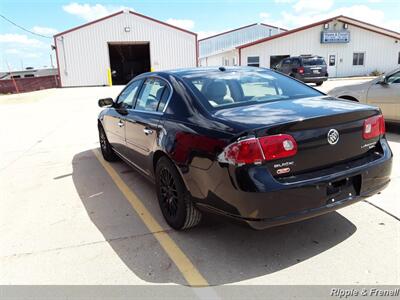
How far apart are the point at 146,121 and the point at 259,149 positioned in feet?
5.91

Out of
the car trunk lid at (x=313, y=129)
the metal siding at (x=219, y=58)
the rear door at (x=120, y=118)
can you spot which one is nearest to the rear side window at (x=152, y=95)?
the rear door at (x=120, y=118)

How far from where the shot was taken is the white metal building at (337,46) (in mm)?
33750

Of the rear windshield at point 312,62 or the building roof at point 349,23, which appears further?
the building roof at point 349,23

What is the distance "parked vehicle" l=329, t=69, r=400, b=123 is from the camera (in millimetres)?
7242

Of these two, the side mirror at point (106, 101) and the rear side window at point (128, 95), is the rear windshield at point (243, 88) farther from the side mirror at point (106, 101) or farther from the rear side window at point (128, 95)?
the side mirror at point (106, 101)

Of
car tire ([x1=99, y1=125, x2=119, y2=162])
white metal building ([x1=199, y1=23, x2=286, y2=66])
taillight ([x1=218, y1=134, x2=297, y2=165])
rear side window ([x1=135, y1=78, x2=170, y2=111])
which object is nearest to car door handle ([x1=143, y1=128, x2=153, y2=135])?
rear side window ([x1=135, y1=78, x2=170, y2=111])

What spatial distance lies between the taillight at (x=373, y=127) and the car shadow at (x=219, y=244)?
3.13 ft

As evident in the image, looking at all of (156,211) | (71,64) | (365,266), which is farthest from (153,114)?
(71,64)

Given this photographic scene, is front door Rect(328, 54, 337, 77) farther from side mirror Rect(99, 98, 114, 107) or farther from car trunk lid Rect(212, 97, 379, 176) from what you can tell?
car trunk lid Rect(212, 97, 379, 176)

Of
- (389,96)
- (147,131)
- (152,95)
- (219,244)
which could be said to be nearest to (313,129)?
(219,244)

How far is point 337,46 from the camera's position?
3459 cm

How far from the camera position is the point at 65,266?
314 cm

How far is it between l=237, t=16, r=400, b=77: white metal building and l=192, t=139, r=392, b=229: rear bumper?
31286mm

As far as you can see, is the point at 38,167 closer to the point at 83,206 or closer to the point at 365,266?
the point at 83,206
